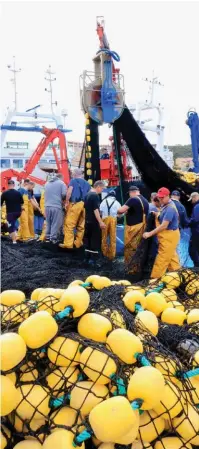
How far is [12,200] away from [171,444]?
7.07m

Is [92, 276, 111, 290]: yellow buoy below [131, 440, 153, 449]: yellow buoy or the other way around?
the other way around

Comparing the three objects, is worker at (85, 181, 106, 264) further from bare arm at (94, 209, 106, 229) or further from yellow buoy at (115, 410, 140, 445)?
yellow buoy at (115, 410, 140, 445)

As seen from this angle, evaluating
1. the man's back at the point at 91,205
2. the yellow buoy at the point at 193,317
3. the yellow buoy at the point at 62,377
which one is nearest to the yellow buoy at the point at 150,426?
the yellow buoy at the point at 62,377

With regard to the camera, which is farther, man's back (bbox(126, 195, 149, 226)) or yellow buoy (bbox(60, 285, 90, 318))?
man's back (bbox(126, 195, 149, 226))

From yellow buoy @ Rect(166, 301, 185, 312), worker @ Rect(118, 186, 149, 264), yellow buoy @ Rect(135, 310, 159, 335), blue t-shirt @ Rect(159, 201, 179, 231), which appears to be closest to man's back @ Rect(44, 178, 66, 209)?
worker @ Rect(118, 186, 149, 264)

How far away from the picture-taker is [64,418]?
1899mm

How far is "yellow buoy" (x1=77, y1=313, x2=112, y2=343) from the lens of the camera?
7.25 feet

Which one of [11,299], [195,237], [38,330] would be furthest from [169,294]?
[195,237]

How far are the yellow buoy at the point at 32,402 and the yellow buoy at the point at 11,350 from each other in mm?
160

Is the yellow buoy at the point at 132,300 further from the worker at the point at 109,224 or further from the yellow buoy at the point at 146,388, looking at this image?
the worker at the point at 109,224

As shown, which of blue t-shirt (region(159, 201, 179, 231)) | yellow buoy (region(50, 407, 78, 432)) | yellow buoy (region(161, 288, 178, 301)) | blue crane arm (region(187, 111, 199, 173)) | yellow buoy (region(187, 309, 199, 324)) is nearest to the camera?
yellow buoy (region(50, 407, 78, 432))

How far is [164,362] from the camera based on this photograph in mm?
2182

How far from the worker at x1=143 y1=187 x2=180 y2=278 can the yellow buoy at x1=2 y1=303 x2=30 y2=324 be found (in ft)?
11.0

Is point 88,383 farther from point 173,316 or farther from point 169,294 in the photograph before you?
point 169,294
